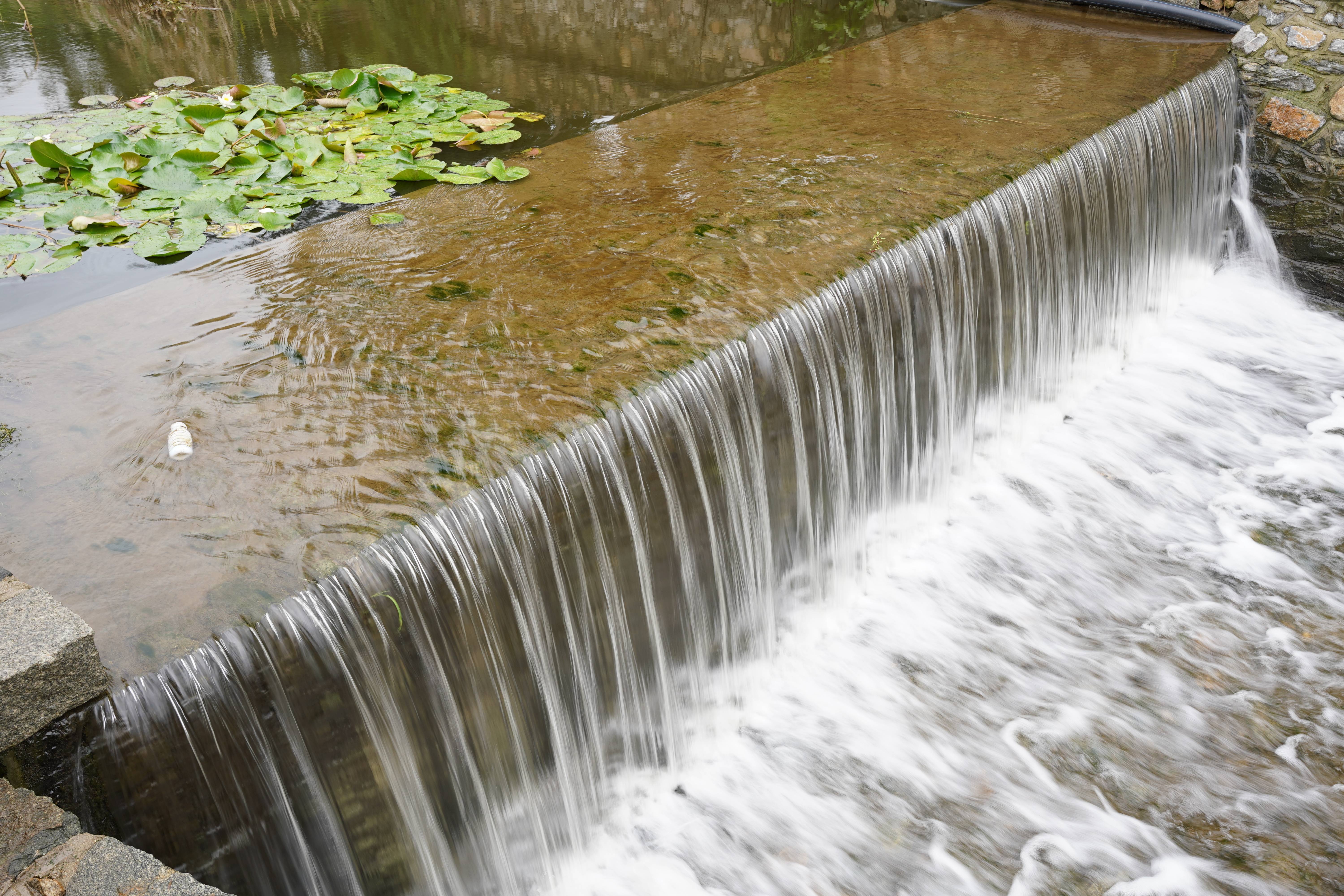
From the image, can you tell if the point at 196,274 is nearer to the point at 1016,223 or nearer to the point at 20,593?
the point at 20,593

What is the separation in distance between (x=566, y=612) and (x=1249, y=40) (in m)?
5.10

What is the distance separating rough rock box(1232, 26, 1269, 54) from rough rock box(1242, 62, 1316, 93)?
70 millimetres

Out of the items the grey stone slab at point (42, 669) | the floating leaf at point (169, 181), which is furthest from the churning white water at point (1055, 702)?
the floating leaf at point (169, 181)

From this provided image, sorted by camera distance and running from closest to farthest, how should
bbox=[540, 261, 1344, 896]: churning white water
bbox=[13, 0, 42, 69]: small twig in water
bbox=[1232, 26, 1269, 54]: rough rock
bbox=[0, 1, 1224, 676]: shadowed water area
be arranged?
bbox=[0, 1, 1224, 676]: shadowed water area
bbox=[540, 261, 1344, 896]: churning white water
bbox=[1232, 26, 1269, 54]: rough rock
bbox=[13, 0, 42, 69]: small twig in water

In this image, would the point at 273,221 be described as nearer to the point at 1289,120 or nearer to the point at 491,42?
the point at 491,42

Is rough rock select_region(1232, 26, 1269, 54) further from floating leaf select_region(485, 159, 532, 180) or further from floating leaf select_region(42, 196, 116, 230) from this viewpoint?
floating leaf select_region(42, 196, 116, 230)

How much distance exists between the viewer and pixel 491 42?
6.07 m

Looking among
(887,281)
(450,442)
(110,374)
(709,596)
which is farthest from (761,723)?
(110,374)

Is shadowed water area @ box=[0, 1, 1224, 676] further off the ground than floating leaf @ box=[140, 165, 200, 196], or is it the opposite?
floating leaf @ box=[140, 165, 200, 196]

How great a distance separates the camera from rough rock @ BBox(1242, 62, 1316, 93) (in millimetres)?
5039

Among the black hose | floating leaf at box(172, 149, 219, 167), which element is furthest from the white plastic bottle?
the black hose

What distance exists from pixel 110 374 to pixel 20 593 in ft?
3.77

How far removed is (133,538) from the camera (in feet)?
6.98

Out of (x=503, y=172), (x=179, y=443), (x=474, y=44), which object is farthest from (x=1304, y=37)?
(x=179, y=443)
